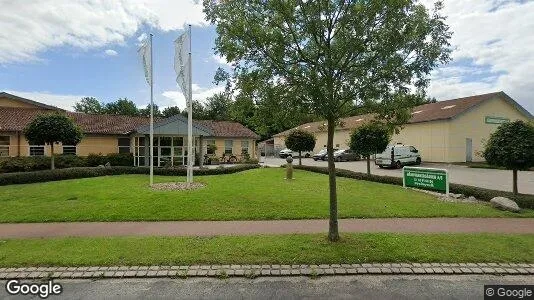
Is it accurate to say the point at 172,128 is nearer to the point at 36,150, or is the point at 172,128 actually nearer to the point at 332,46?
the point at 36,150

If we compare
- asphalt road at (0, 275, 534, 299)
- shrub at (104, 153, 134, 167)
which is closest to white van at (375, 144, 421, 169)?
shrub at (104, 153, 134, 167)

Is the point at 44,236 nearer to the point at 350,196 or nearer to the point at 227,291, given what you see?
the point at 227,291

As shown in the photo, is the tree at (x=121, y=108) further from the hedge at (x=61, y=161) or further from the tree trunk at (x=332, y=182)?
the tree trunk at (x=332, y=182)

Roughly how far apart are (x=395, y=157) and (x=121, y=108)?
193ft

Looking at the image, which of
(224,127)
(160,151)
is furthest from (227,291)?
(224,127)

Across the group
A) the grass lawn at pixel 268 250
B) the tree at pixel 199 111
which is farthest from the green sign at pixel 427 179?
the tree at pixel 199 111

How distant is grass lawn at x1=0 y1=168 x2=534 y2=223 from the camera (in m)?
9.73

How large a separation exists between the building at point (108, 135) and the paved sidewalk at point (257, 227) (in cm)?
1750

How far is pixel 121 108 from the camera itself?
227ft

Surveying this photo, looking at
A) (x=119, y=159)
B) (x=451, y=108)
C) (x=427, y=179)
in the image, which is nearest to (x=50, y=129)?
(x=119, y=159)

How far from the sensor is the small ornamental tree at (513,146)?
1142 cm

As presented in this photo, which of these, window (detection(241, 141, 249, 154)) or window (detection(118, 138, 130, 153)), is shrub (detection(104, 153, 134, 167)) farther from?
window (detection(241, 141, 249, 154))

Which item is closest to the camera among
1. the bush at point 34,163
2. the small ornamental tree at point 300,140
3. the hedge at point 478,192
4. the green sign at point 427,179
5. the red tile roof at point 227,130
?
the hedge at point 478,192

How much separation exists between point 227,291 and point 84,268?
2.64 meters
